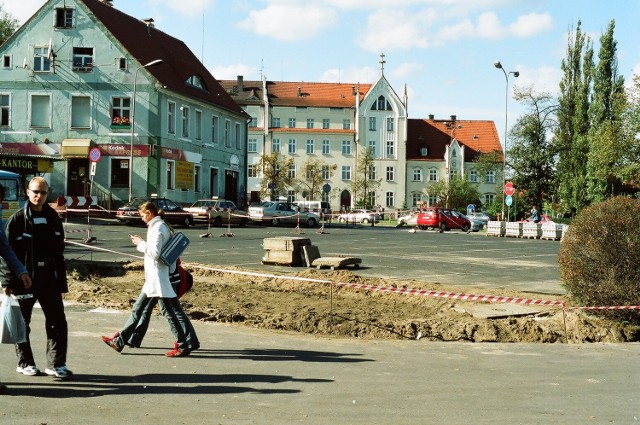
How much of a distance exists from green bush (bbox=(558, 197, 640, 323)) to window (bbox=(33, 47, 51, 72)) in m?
41.2

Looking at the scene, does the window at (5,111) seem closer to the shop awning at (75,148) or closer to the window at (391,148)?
the shop awning at (75,148)

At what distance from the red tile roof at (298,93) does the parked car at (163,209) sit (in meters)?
63.8

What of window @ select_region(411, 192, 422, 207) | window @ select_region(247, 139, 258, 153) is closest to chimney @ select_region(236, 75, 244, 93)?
window @ select_region(247, 139, 258, 153)

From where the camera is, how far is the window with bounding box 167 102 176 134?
4978 cm

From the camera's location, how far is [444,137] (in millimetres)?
111812

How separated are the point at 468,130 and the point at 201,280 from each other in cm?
9899

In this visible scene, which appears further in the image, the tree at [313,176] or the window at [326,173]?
the window at [326,173]

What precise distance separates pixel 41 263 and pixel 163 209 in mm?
31345

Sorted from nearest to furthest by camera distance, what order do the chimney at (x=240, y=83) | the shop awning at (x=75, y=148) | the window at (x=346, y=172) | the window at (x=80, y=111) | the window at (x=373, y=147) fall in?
the shop awning at (x=75, y=148) → the window at (x=80, y=111) → the window at (x=346, y=172) → the window at (x=373, y=147) → the chimney at (x=240, y=83)

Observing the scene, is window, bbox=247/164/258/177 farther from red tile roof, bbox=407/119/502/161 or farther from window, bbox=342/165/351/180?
red tile roof, bbox=407/119/502/161

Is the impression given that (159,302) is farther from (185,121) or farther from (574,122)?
(574,122)

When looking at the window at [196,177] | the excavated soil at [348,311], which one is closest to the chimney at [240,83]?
the window at [196,177]

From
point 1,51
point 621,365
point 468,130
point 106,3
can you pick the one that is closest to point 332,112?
point 468,130

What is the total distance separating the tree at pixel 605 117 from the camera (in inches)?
2549
